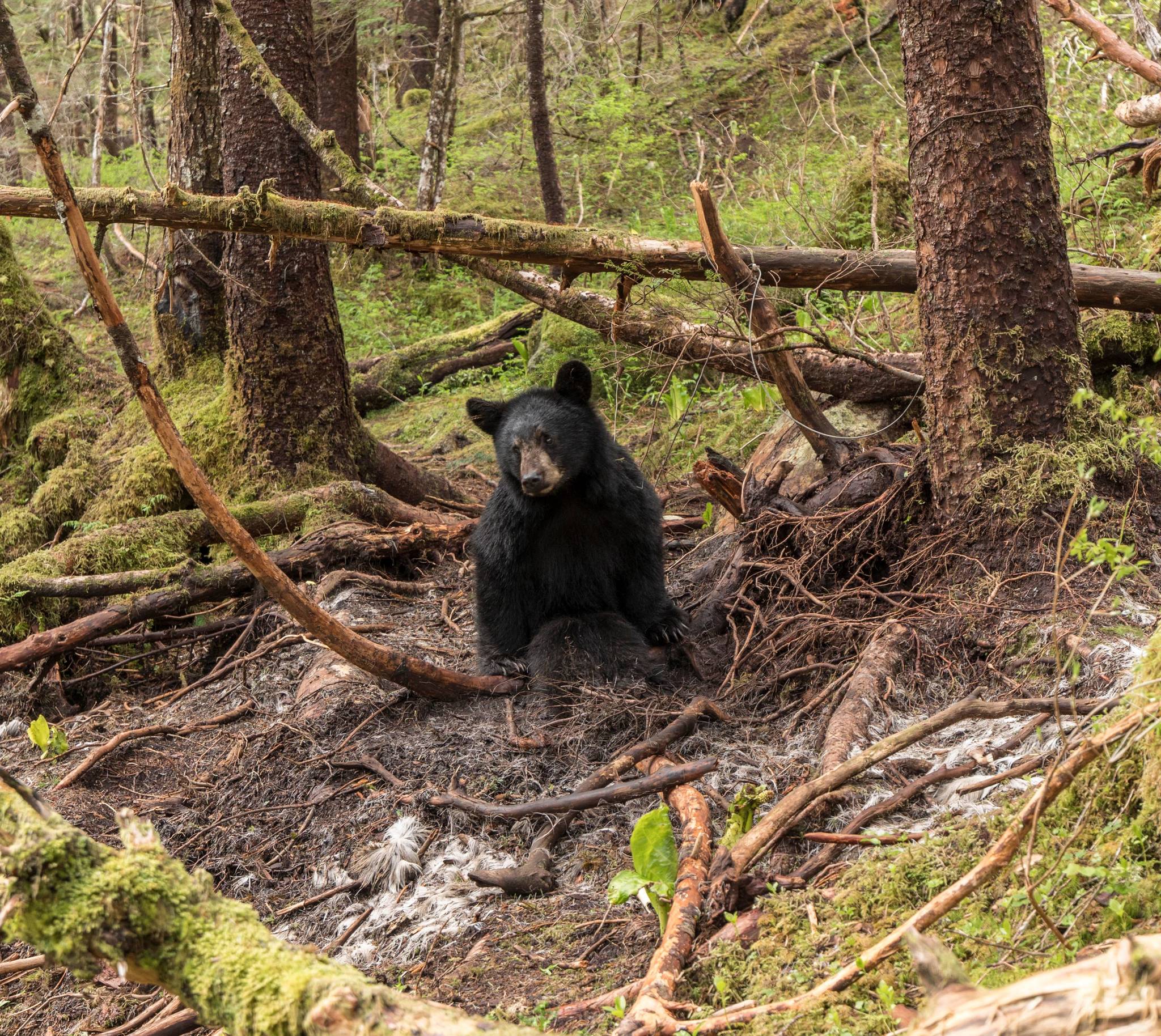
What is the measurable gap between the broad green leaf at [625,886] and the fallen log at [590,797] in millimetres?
608

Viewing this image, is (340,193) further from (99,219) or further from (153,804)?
(153,804)

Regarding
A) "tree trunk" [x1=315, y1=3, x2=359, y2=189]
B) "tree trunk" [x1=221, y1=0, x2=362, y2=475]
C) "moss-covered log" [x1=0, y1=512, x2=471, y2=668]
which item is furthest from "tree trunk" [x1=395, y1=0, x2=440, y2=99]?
"moss-covered log" [x1=0, y1=512, x2=471, y2=668]

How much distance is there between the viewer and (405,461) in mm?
8266

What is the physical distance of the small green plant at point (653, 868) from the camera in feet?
9.41

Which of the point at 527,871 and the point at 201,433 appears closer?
the point at 527,871

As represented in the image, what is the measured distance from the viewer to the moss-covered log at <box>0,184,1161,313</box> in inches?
211

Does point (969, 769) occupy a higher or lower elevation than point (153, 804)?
higher

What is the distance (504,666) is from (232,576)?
2.29 m

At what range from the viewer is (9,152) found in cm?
2183

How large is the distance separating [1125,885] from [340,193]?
355 inches

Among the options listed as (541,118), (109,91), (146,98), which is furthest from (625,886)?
(146,98)

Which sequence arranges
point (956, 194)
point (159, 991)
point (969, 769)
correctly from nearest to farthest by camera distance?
point (969, 769) → point (159, 991) → point (956, 194)

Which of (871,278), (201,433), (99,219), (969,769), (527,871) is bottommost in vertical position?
(527,871)

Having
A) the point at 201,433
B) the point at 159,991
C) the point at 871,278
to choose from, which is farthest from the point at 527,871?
the point at 201,433
